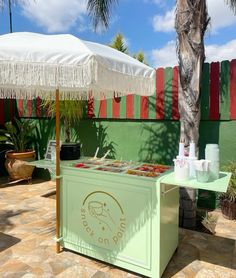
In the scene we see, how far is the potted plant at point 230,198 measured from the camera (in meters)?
3.94

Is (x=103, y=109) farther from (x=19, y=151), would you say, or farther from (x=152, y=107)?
(x=19, y=151)

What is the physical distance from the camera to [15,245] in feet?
10.4

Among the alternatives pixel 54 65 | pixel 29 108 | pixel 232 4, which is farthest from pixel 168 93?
pixel 29 108

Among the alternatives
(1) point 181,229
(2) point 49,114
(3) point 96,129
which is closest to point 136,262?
(1) point 181,229

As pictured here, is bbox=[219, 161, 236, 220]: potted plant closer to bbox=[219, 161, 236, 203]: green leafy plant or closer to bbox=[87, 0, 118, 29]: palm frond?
bbox=[219, 161, 236, 203]: green leafy plant

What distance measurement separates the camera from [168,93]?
465 centimetres

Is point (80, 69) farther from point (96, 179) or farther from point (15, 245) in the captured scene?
point (15, 245)

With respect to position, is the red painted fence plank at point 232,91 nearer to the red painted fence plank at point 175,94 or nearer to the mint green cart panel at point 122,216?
the red painted fence plank at point 175,94

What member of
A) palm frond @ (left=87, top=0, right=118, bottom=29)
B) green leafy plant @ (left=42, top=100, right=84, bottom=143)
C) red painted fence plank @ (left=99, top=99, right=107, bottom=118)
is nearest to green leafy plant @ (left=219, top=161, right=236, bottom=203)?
red painted fence plank @ (left=99, top=99, right=107, bottom=118)

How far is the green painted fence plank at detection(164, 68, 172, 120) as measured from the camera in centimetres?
464

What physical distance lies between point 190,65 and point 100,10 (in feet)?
6.80

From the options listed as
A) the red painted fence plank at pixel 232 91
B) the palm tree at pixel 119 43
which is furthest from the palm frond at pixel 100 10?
the palm tree at pixel 119 43

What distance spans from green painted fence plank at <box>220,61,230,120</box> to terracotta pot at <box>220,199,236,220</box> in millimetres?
1326

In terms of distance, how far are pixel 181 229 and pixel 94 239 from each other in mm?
1435
